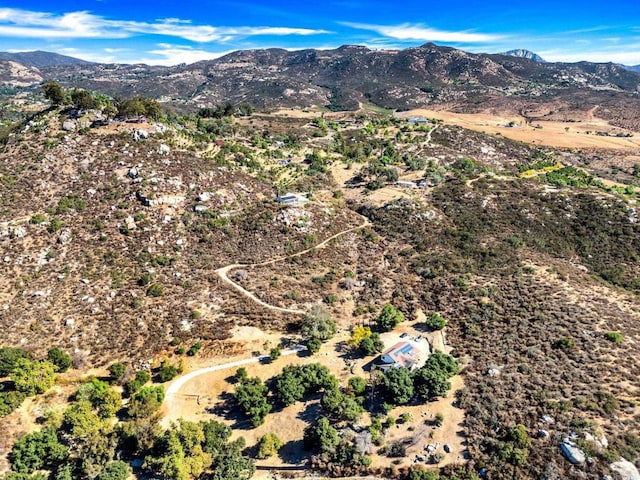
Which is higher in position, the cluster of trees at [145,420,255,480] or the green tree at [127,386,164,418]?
the green tree at [127,386,164,418]

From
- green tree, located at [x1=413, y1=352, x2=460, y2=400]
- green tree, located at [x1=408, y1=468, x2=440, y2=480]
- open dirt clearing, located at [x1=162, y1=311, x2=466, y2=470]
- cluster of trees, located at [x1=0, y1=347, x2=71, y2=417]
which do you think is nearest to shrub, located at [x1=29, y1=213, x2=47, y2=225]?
cluster of trees, located at [x1=0, y1=347, x2=71, y2=417]

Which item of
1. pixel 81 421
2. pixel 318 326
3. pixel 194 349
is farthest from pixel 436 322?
pixel 81 421

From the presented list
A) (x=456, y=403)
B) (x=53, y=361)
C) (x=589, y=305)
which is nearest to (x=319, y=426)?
(x=456, y=403)

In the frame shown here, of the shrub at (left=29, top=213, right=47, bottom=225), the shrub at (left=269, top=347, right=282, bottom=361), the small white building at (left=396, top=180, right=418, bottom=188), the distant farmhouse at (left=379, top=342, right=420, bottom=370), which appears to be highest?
the small white building at (left=396, top=180, right=418, bottom=188)

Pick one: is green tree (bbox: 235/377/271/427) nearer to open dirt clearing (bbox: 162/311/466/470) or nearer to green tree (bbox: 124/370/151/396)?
open dirt clearing (bbox: 162/311/466/470)

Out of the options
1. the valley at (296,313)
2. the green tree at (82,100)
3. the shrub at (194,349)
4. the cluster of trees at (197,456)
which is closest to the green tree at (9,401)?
the valley at (296,313)

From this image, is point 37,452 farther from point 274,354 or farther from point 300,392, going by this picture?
point 300,392
